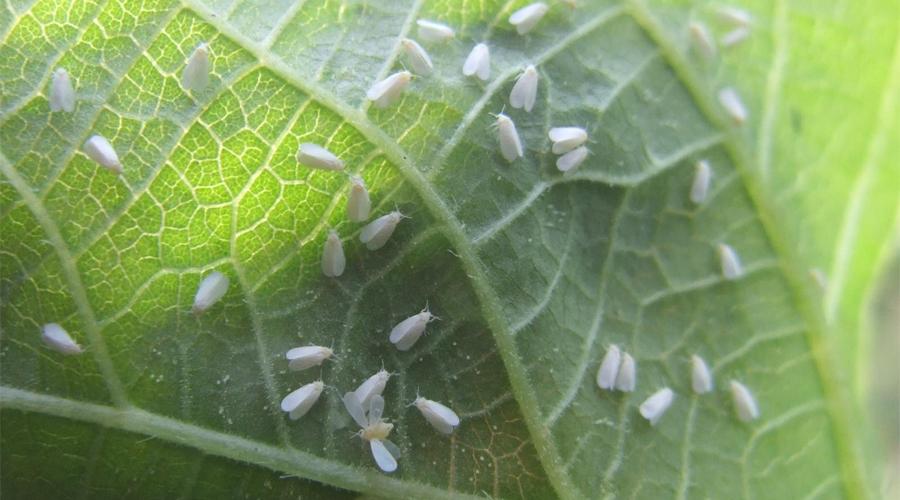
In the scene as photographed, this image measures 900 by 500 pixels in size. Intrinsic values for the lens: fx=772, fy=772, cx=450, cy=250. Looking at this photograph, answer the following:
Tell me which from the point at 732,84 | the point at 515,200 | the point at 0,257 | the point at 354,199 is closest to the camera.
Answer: the point at 0,257

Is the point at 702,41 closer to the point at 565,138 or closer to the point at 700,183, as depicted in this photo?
the point at 700,183

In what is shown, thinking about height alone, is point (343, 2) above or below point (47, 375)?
→ above

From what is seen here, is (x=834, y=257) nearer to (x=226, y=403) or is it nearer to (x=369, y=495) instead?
(x=369, y=495)

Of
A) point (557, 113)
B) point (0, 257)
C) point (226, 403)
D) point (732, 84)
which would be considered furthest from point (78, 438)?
point (732, 84)

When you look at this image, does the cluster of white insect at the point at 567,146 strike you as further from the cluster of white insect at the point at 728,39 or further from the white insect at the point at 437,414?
the white insect at the point at 437,414

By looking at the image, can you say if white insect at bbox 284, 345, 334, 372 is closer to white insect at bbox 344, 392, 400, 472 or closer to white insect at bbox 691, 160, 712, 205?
white insect at bbox 344, 392, 400, 472

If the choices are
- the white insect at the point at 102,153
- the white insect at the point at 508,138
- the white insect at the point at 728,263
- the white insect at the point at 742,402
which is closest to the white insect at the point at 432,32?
the white insect at the point at 508,138

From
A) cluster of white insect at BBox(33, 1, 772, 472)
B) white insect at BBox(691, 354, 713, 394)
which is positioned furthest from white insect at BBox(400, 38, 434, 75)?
white insect at BBox(691, 354, 713, 394)
